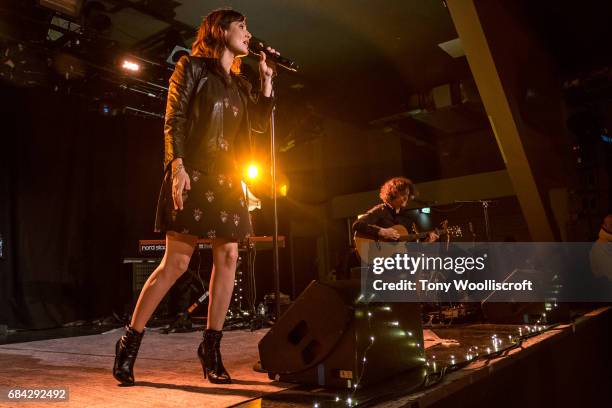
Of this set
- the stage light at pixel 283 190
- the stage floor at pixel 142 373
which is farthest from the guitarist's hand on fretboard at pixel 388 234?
the stage light at pixel 283 190

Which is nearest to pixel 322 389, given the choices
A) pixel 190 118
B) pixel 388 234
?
pixel 190 118

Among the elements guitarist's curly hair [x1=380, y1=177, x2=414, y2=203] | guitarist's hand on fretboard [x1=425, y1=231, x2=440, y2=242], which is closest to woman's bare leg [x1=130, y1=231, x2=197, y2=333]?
guitarist's curly hair [x1=380, y1=177, x2=414, y2=203]

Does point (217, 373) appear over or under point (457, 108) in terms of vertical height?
under

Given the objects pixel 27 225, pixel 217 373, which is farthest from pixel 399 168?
pixel 217 373

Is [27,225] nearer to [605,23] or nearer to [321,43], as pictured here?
[321,43]

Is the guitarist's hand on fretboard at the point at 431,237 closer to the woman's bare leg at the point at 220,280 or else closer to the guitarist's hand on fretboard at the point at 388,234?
the guitarist's hand on fretboard at the point at 388,234

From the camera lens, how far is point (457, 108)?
8.62m

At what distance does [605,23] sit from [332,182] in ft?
19.8

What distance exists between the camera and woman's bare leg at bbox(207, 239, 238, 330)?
6.75ft

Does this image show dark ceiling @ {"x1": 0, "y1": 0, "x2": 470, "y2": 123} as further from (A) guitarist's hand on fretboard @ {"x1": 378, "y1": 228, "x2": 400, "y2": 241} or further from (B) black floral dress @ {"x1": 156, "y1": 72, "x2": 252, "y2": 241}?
(B) black floral dress @ {"x1": 156, "y1": 72, "x2": 252, "y2": 241}

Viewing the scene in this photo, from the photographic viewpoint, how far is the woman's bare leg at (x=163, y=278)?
6.51 ft

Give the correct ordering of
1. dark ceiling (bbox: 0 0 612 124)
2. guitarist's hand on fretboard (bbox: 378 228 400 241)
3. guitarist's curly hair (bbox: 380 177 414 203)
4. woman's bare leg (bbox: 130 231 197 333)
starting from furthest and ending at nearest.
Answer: dark ceiling (bbox: 0 0 612 124), guitarist's curly hair (bbox: 380 177 414 203), guitarist's hand on fretboard (bbox: 378 228 400 241), woman's bare leg (bbox: 130 231 197 333)

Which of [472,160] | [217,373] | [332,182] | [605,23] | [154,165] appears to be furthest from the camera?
[332,182]

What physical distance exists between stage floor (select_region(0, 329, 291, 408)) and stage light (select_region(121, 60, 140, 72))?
3.11 metres
